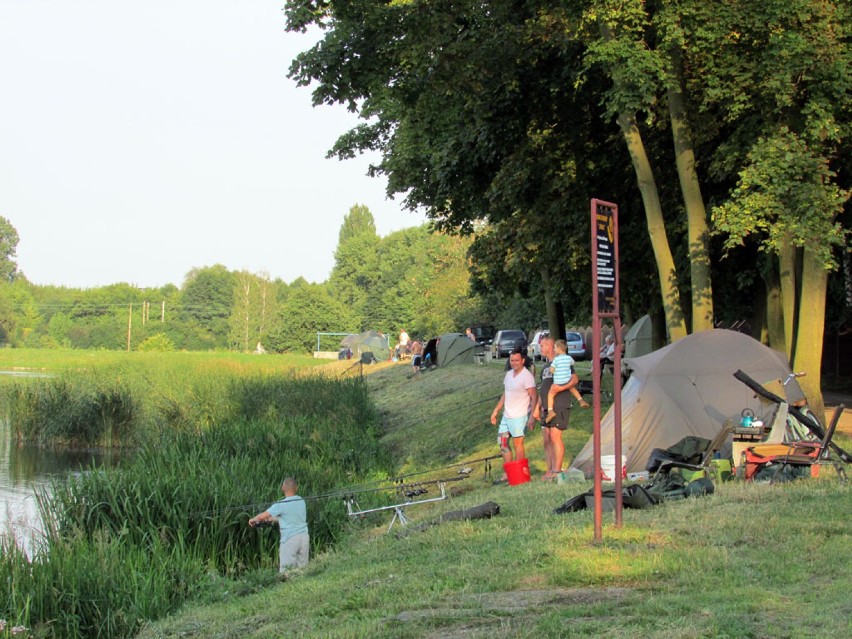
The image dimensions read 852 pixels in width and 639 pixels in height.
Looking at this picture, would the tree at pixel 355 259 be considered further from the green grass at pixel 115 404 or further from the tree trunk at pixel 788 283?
the tree trunk at pixel 788 283

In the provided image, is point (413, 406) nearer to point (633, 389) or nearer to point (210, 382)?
point (210, 382)

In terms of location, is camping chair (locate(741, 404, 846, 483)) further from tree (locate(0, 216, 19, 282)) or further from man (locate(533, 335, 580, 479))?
tree (locate(0, 216, 19, 282))

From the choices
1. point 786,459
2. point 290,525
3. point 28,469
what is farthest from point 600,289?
point 28,469

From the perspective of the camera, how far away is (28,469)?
26.6 metres

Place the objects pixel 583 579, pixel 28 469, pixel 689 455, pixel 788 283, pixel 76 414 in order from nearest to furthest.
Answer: pixel 583 579 < pixel 689 455 < pixel 788 283 < pixel 28 469 < pixel 76 414

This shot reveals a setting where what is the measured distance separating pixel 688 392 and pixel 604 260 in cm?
811

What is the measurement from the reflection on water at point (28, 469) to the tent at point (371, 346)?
32234mm

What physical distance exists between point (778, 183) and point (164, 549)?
1042 cm

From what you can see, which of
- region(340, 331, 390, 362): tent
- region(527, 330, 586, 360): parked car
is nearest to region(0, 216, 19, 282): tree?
region(340, 331, 390, 362): tent

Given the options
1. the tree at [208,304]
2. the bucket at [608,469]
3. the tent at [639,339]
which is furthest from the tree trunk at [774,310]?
the tree at [208,304]

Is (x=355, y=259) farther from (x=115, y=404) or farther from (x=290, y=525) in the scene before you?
(x=290, y=525)

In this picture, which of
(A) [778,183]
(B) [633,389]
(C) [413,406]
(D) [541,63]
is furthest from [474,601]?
(C) [413,406]

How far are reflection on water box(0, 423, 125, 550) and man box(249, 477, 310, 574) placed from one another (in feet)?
13.8

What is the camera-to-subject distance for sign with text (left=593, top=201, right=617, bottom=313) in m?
8.29
